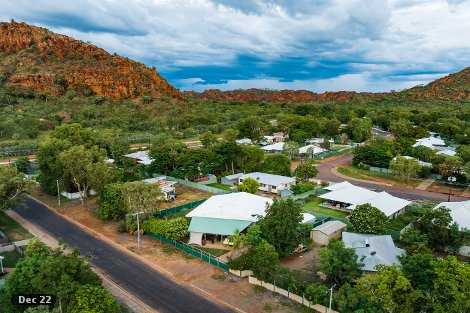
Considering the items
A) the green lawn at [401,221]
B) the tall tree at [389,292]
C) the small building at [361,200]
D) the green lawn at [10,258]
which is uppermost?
the tall tree at [389,292]

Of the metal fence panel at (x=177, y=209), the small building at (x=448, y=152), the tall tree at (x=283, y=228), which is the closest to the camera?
the tall tree at (x=283, y=228)

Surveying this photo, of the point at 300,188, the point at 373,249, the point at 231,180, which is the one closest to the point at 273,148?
the point at 231,180

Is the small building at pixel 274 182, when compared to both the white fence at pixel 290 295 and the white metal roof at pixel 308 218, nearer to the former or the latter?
the white metal roof at pixel 308 218

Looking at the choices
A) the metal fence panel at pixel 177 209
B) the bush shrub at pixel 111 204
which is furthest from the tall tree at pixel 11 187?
the metal fence panel at pixel 177 209

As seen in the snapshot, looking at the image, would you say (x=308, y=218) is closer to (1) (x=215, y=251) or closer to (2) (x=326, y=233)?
(2) (x=326, y=233)

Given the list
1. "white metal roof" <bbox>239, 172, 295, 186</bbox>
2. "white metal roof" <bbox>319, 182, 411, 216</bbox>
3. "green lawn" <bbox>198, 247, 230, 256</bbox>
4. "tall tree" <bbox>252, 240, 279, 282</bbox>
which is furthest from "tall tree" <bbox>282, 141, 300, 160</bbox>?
"tall tree" <bbox>252, 240, 279, 282</bbox>

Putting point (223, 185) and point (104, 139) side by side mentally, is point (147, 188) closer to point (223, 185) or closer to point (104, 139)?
point (223, 185)

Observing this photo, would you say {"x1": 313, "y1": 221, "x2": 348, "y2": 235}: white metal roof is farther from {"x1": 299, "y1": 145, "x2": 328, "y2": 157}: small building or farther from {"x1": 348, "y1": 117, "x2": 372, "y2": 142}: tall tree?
{"x1": 348, "y1": 117, "x2": 372, "y2": 142}: tall tree

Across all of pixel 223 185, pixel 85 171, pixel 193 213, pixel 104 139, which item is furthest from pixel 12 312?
pixel 104 139
